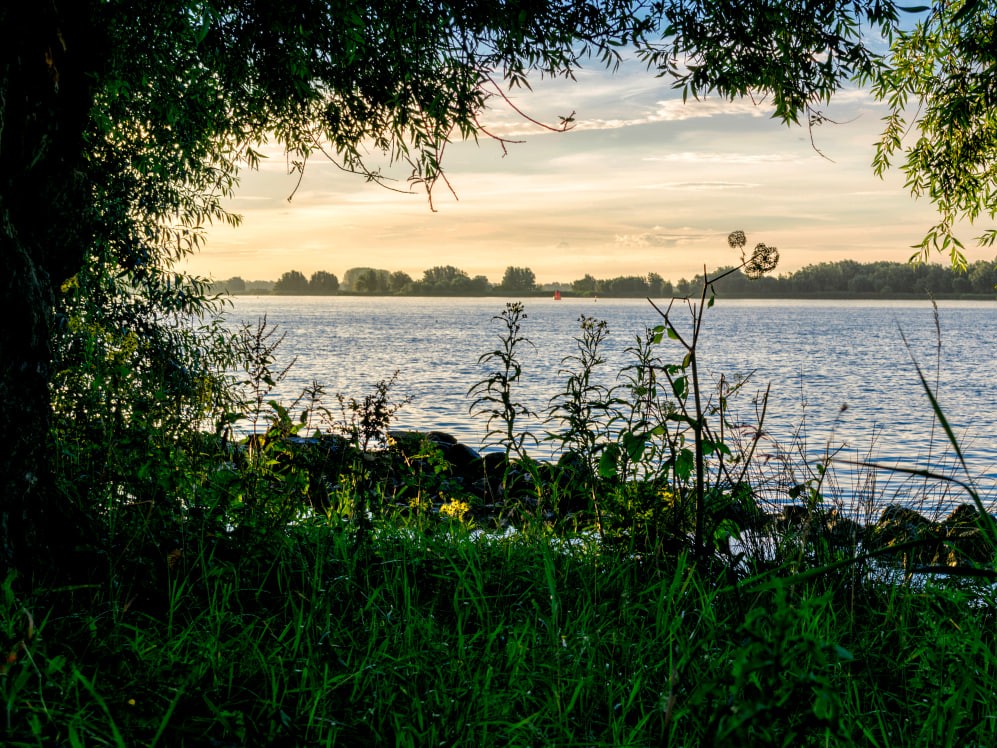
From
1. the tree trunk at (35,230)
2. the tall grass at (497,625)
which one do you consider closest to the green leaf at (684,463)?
the tall grass at (497,625)

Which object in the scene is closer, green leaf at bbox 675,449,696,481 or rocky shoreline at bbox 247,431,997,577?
green leaf at bbox 675,449,696,481

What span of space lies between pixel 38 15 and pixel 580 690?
12.3 feet

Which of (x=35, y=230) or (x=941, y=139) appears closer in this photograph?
(x=35, y=230)

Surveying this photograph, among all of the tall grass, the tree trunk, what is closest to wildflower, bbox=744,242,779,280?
the tall grass

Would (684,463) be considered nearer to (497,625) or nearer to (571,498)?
(497,625)

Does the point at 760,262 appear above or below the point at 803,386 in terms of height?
above

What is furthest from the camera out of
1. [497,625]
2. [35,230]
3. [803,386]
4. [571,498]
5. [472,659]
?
[803,386]

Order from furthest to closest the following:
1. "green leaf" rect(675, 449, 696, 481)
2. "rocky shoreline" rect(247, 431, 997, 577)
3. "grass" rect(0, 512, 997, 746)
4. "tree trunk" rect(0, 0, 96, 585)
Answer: "rocky shoreline" rect(247, 431, 997, 577), "green leaf" rect(675, 449, 696, 481), "tree trunk" rect(0, 0, 96, 585), "grass" rect(0, 512, 997, 746)

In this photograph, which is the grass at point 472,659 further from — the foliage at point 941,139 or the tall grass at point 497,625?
the foliage at point 941,139

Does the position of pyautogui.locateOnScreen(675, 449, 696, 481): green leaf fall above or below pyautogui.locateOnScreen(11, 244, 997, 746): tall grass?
above

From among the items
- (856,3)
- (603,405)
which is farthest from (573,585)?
(856,3)

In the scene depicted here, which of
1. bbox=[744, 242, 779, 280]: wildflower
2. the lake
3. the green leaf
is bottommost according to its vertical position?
the lake

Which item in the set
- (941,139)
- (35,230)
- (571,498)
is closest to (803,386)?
(941,139)

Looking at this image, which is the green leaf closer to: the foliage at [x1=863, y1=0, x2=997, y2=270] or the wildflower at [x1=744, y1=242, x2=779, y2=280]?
the wildflower at [x1=744, y1=242, x2=779, y2=280]
